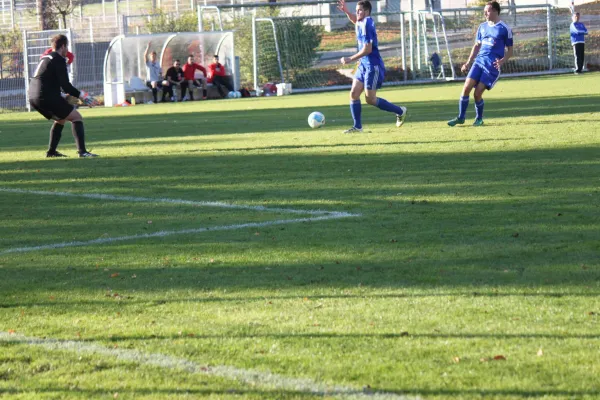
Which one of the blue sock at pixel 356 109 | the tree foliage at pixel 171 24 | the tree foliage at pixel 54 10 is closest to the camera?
the blue sock at pixel 356 109

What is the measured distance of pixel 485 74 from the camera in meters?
15.3

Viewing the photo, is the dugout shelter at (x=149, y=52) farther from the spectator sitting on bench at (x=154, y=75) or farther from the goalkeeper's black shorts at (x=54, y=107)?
the goalkeeper's black shorts at (x=54, y=107)

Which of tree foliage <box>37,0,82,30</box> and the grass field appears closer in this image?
the grass field

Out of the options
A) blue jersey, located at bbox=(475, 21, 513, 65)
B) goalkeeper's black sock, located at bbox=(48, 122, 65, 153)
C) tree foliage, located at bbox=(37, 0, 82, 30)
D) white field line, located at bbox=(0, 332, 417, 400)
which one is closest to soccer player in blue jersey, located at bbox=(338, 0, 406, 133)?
blue jersey, located at bbox=(475, 21, 513, 65)

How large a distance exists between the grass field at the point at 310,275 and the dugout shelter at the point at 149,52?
21721 mm

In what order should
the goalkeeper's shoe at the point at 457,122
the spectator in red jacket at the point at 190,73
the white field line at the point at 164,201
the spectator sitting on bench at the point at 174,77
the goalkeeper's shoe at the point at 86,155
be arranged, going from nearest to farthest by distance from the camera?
the white field line at the point at 164,201 → the goalkeeper's shoe at the point at 86,155 → the goalkeeper's shoe at the point at 457,122 → the spectator sitting on bench at the point at 174,77 → the spectator in red jacket at the point at 190,73

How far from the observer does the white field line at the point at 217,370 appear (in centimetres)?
381

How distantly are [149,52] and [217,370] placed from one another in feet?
103

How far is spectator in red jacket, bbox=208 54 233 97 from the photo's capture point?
34469 mm

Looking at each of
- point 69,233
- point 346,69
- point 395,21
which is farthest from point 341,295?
point 395,21

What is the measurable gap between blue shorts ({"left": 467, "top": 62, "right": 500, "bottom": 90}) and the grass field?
2.67m

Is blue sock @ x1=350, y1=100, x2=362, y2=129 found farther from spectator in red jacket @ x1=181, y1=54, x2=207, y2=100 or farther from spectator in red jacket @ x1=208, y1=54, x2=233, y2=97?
spectator in red jacket @ x1=208, y1=54, x2=233, y2=97

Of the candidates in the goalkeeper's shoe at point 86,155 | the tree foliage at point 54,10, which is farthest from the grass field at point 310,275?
the tree foliage at point 54,10

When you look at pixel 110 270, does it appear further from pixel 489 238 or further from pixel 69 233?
pixel 489 238
